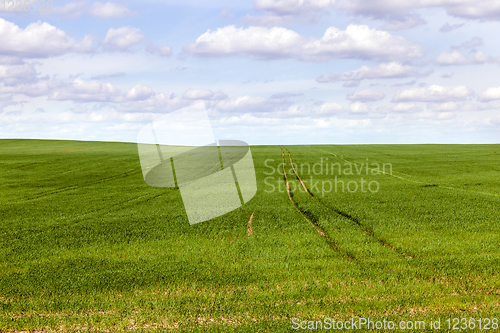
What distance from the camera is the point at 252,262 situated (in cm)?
1367

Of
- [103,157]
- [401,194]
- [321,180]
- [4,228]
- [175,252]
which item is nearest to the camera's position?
[175,252]

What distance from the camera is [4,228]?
20719mm

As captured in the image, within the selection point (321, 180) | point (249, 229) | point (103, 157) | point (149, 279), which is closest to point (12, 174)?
point (103, 157)

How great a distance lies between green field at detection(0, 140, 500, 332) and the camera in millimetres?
9773

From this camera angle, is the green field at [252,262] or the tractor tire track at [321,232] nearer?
the green field at [252,262]

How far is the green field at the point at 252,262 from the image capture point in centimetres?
977

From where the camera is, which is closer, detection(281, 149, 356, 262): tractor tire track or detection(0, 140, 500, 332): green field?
detection(0, 140, 500, 332): green field

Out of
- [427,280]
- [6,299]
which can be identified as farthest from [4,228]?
[427,280]

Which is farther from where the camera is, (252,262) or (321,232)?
(321,232)

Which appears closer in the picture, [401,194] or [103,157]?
[401,194]

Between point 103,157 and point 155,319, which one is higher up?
point 103,157

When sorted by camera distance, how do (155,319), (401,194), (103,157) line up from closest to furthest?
(155,319) → (401,194) → (103,157)

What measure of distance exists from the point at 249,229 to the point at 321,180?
66.1ft

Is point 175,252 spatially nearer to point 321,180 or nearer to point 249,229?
point 249,229
